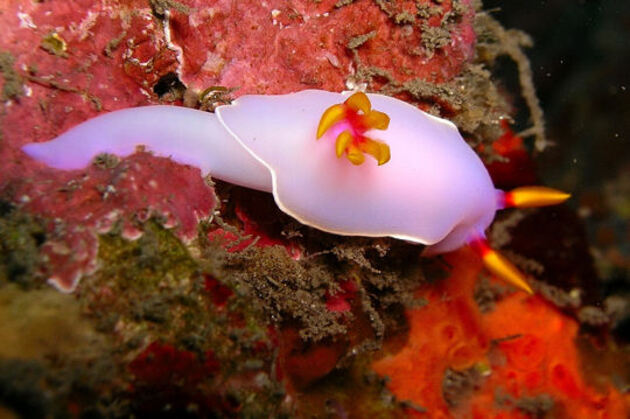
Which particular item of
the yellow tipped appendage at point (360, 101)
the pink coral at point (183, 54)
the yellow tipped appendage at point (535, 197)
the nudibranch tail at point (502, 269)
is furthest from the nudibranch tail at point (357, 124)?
the yellow tipped appendage at point (535, 197)

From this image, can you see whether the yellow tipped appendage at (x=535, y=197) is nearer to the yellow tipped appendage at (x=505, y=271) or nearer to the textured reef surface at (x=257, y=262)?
the yellow tipped appendage at (x=505, y=271)

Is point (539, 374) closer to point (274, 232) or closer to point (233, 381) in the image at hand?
point (274, 232)

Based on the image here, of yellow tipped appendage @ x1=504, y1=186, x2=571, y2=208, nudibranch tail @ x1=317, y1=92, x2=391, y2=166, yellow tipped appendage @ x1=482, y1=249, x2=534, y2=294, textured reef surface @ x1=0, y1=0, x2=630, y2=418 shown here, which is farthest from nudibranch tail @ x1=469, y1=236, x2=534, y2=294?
nudibranch tail @ x1=317, y1=92, x2=391, y2=166

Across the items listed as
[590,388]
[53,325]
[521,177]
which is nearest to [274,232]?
[53,325]

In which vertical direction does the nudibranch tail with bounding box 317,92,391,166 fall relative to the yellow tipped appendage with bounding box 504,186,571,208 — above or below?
above

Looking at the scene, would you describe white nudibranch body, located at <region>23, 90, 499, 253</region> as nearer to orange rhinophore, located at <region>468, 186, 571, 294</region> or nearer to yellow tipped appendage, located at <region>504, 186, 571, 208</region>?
orange rhinophore, located at <region>468, 186, 571, 294</region>

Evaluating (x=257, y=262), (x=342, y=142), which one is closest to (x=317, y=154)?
(x=342, y=142)

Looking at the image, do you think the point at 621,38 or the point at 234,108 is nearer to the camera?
the point at 234,108

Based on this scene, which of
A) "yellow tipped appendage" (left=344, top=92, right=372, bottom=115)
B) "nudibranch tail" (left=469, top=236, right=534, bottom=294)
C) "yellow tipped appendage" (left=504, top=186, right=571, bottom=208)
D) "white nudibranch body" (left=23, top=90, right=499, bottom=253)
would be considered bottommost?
"nudibranch tail" (left=469, top=236, right=534, bottom=294)
